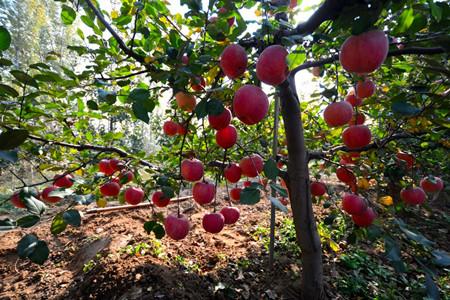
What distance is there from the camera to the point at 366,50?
26.6 inches

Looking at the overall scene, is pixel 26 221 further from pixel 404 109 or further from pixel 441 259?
pixel 441 259

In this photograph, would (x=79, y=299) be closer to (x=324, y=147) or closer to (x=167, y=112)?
(x=167, y=112)

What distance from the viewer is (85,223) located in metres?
3.28

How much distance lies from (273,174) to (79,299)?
1860 mm

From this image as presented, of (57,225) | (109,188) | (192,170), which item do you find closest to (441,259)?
(192,170)

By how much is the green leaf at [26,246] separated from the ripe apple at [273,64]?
0.80m

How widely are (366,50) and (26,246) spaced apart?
1066mm

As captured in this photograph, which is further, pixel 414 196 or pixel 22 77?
pixel 414 196

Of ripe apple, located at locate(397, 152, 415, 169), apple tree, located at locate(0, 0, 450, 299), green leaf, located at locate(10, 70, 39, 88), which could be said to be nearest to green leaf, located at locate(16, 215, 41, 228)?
apple tree, located at locate(0, 0, 450, 299)

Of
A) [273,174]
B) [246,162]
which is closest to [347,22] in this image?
[273,174]

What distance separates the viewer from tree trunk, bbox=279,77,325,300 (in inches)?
53.7

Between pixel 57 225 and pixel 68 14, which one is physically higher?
pixel 68 14

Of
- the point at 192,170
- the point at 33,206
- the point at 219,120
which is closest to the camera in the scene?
the point at 33,206

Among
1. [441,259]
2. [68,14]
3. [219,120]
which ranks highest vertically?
[68,14]
